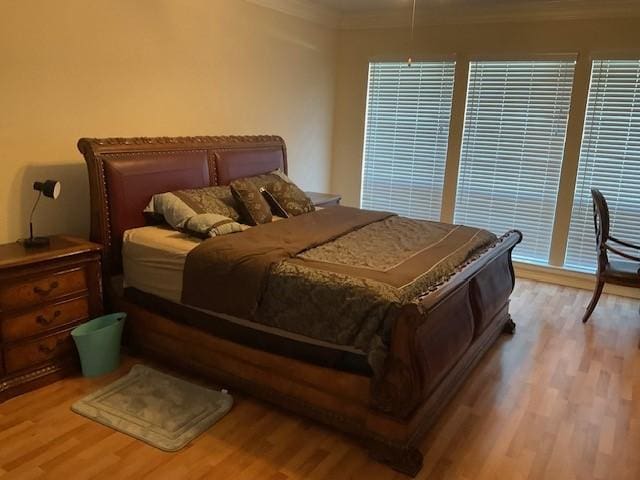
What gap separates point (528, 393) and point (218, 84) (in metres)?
3.29

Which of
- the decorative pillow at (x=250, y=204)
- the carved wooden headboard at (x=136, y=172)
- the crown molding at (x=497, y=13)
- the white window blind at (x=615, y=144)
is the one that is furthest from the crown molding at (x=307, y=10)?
the white window blind at (x=615, y=144)

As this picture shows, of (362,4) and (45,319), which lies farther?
(362,4)

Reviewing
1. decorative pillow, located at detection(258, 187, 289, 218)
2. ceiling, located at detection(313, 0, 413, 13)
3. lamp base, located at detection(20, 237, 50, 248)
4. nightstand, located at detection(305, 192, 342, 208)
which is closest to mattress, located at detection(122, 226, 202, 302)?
lamp base, located at detection(20, 237, 50, 248)

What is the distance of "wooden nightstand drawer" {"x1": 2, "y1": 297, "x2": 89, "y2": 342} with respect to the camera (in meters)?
2.63

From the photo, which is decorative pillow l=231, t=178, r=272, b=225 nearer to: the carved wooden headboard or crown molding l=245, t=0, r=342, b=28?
the carved wooden headboard

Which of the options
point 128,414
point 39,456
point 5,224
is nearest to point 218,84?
point 5,224

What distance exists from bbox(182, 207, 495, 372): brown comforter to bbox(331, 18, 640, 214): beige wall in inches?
92.8

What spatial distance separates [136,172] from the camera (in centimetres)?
332

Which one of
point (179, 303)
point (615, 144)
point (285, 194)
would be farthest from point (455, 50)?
point (179, 303)

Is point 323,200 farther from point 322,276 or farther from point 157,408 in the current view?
point 157,408

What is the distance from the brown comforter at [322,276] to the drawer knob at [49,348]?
0.75 metres

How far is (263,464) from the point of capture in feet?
7.41

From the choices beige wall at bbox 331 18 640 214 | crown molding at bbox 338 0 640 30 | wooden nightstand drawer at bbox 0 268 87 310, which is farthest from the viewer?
beige wall at bbox 331 18 640 214

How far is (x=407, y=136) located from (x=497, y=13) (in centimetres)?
147
